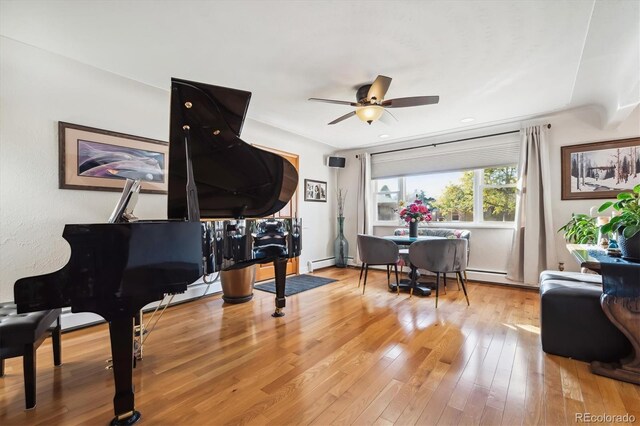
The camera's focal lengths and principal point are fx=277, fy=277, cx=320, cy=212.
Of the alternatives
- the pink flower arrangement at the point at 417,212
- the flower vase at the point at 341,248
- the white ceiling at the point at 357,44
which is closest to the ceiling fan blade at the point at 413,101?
the white ceiling at the point at 357,44

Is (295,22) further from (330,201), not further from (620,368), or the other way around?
(330,201)

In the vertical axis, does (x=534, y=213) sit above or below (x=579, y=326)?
above

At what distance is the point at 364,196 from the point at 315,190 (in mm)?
988

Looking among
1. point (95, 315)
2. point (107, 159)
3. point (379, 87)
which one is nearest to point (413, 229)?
point (379, 87)

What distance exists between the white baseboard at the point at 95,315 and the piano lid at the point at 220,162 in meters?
1.30

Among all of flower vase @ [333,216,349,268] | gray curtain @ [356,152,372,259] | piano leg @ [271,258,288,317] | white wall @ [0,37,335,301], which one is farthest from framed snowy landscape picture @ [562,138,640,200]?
white wall @ [0,37,335,301]

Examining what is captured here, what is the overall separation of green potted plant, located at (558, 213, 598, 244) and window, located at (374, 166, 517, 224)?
32.3 inches

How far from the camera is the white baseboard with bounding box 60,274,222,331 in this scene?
2578 millimetres

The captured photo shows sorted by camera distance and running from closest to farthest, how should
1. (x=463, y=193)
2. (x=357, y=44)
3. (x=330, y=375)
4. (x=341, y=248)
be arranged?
(x=330, y=375)
(x=357, y=44)
(x=463, y=193)
(x=341, y=248)

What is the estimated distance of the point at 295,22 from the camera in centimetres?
198

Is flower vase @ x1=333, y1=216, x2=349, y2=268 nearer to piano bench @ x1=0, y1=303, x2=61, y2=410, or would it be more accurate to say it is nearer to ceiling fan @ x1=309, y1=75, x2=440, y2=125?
ceiling fan @ x1=309, y1=75, x2=440, y2=125

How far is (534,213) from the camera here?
3.85 meters

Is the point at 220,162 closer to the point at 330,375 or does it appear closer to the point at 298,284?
the point at 330,375

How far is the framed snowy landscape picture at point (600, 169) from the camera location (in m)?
3.39
